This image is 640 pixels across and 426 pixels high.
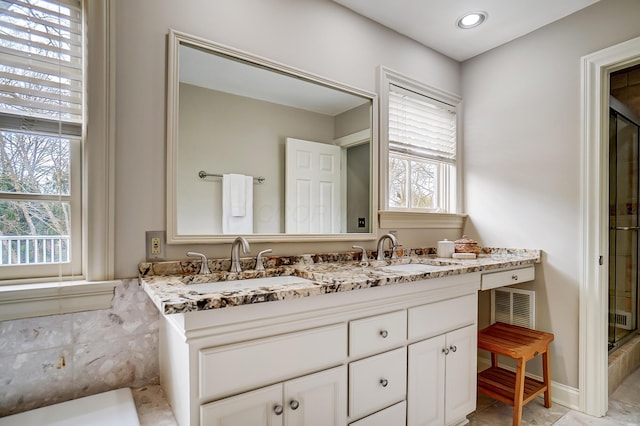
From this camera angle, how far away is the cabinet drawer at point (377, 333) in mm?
1438

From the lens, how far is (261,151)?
73.7 inches

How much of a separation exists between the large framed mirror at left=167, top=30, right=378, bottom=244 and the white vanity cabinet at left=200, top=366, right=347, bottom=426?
768mm

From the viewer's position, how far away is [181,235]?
62.6 inches

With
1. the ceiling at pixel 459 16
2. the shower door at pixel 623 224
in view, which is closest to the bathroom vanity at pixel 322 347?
the shower door at pixel 623 224

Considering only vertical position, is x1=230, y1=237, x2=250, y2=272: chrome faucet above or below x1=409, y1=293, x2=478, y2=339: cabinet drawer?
above

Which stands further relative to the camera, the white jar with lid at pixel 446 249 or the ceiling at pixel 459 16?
the white jar with lid at pixel 446 249

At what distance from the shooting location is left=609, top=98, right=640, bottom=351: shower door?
2613 mm

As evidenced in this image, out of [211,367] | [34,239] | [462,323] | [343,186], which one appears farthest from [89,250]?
[462,323]

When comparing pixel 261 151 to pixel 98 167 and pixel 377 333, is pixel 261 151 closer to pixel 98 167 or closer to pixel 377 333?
pixel 98 167

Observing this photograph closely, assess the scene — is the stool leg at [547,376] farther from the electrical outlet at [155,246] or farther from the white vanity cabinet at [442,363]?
the electrical outlet at [155,246]

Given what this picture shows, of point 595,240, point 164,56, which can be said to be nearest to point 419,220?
point 595,240

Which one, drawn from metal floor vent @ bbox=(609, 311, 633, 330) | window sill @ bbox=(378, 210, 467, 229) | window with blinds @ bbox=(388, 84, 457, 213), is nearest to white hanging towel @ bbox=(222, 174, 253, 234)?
window sill @ bbox=(378, 210, 467, 229)

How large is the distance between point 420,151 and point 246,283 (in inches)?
70.5

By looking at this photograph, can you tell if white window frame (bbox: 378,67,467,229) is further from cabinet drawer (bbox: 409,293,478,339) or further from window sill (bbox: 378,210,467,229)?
cabinet drawer (bbox: 409,293,478,339)
